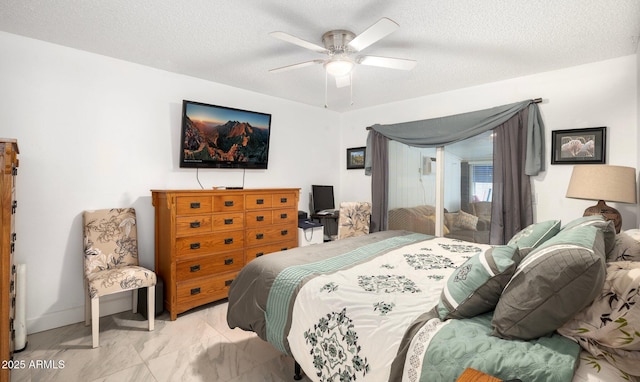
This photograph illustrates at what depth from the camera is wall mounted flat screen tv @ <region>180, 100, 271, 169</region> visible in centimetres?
344

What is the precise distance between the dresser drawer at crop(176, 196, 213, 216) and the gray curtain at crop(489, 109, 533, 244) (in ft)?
10.6

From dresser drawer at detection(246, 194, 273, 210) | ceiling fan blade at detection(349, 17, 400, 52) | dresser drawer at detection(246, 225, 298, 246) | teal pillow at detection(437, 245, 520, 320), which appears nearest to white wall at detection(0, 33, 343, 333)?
dresser drawer at detection(246, 194, 273, 210)

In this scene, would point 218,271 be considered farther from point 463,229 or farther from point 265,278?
point 463,229

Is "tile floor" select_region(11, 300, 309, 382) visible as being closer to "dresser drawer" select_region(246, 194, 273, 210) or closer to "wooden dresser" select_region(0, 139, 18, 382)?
"wooden dresser" select_region(0, 139, 18, 382)

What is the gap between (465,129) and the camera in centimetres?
382

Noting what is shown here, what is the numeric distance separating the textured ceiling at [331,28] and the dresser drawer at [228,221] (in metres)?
1.58

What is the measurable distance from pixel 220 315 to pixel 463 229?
3.13 metres

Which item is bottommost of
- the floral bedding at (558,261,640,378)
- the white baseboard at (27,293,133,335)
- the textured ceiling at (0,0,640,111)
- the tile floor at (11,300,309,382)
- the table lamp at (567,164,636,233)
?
the tile floor at (11,300,309,382)

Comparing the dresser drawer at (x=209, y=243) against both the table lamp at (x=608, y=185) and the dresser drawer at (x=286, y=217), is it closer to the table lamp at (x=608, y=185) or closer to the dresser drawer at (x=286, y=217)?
the dresser drawer at (x=286, y=217)

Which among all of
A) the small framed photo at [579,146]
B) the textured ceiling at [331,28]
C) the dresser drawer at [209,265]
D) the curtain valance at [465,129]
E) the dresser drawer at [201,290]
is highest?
the textured ceiling at [331,28]

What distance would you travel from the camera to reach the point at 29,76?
265cm

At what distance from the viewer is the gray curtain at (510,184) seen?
3.41m

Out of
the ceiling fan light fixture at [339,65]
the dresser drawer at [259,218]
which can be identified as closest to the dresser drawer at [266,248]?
the dresser drawer at [259,218]

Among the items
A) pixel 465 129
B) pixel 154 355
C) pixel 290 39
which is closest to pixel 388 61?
pixel 290 39
